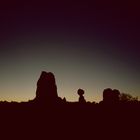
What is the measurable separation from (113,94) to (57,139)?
43112 mm

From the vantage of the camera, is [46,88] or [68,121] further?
[46,88]

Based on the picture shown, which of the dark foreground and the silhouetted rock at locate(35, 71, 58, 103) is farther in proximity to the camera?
the silhouetted rock at locate(35, 71, 58, 103)

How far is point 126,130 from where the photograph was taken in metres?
53.9

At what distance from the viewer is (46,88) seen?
78.9 metres

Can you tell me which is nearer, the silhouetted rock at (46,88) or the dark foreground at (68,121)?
the dark foreground at (68,121)

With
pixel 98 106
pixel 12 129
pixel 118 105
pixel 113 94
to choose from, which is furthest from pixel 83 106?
pixel 113 94

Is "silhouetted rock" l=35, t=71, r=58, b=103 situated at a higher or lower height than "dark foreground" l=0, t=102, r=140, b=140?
higher

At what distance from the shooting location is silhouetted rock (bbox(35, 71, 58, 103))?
77188 millimetres

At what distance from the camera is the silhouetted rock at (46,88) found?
77.2 m

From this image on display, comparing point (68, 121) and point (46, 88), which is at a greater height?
point (46, 88)

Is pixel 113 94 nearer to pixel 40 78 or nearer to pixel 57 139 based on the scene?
pixel 40 78

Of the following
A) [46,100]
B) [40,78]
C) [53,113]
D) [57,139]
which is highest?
[40,78]

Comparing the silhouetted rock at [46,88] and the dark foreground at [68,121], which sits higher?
the silhouetted rock at [46,88]

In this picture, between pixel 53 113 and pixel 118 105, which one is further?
pixel 118 105
